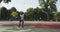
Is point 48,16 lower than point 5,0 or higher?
lower

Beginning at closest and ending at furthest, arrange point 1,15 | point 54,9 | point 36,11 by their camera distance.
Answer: point 1,15 → point 36,11 → point 54,9

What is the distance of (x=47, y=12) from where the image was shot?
236 feet

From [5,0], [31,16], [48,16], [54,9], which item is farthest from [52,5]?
[5,0]

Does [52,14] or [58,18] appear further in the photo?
[52,14]

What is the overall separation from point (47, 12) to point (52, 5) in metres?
3.75

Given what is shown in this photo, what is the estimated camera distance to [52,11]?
74.4m

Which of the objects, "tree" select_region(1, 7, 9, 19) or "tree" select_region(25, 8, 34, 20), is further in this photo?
"tree" select_region(25, 8, 34, 20)

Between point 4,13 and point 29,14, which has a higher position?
point 4,13

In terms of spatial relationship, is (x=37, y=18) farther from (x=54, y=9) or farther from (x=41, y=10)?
(x=54, y=9)

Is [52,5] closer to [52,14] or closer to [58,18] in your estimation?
[52,14]

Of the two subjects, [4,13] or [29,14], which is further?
[29,14]

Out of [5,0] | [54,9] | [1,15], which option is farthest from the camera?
[54,9]

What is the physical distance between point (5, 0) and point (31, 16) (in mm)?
39354

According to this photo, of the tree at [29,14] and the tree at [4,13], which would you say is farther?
the tree at [29,14]
